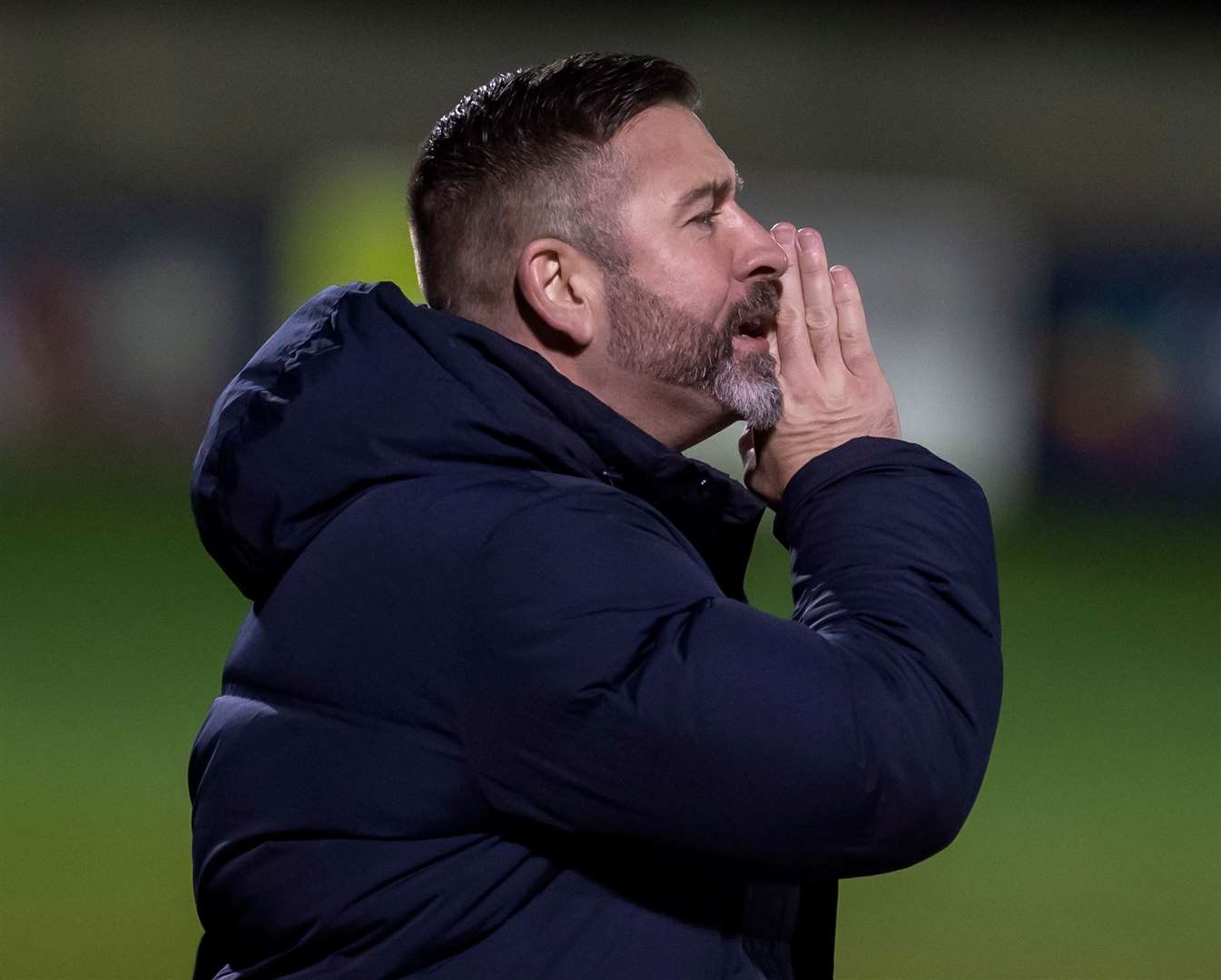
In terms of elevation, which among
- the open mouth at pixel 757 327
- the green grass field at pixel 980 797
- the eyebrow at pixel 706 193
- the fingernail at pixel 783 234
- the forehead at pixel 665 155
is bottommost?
the green grass field at pixel 980 797

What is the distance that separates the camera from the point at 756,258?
4.64 feet

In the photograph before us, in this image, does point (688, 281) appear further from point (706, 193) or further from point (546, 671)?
point (546, 671)

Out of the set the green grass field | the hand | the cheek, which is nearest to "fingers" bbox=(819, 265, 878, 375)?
the hand

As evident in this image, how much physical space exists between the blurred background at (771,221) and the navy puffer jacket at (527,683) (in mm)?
6149

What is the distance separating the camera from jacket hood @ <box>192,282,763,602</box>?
3.89 ft

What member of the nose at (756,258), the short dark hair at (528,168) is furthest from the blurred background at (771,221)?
the nose at (756,258)

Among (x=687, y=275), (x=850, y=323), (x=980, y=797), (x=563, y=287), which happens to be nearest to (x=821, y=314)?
(x=850, y=323)

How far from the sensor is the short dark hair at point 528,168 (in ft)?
4.64

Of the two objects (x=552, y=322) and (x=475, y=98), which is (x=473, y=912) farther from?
(x=475, y=98)

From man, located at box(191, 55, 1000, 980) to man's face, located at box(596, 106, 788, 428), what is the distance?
0.05 m

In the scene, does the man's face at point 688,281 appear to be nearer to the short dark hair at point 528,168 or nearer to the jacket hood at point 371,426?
the short dark hair at point 528,168

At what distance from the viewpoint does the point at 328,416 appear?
1.19 m

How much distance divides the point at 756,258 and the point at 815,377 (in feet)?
0.40

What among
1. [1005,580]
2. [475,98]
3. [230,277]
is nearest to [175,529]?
[230,277]
